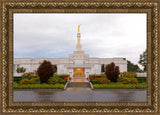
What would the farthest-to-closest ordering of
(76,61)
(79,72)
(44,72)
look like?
(76,61) → (79,72) → (44,72)

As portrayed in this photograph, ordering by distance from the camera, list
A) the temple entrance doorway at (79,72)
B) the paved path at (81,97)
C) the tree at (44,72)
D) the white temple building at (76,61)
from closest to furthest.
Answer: the paved path at (81,97) → the tree at (44,72) → the temple entrance doorway at (79,72) → the white temple building at (76,61)

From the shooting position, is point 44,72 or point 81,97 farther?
point 44,72

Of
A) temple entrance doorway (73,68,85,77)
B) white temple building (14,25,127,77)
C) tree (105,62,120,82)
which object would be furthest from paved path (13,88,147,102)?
white temple building (14,25,127,77)

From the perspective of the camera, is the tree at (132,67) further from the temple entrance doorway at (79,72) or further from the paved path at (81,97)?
the paved path at (81,97)

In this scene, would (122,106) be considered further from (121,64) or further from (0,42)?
(121,64)

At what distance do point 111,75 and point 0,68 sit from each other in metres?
21.8

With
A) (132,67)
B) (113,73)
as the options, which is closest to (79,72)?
(113,73)

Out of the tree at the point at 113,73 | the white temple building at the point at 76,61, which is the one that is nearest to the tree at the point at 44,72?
the tree at the point at 113,73

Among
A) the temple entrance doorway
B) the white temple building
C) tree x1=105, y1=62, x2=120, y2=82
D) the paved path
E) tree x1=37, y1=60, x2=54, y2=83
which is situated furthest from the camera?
the white temple building

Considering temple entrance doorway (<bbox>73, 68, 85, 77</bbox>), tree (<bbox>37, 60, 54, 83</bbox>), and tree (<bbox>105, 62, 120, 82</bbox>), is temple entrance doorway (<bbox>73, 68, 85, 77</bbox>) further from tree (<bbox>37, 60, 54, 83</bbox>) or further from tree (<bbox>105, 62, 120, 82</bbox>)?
tree (<bbox>37, 60, 54, 83</bbox>)

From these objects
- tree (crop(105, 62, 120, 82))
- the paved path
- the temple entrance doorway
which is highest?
tree (crop(105, 62, 120, 82))

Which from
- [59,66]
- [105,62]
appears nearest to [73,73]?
[59,66]

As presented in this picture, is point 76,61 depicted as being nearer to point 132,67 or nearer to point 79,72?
point 79,72

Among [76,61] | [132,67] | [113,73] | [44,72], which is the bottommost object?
[132,67]
